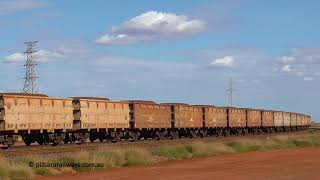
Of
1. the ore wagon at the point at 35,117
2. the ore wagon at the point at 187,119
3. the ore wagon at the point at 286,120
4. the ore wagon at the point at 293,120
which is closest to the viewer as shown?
the ore wagon at the point at 35,117

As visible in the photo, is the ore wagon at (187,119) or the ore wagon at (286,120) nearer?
the ore wagon at (187,119)

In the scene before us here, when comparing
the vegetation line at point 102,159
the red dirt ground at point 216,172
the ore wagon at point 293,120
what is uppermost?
the ore wagon at point 293,120

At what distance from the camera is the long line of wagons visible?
29.4 metres

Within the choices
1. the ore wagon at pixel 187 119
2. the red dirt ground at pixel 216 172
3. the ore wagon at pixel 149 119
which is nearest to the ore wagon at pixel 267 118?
the ore wagon at pixel 187 119

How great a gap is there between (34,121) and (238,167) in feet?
41.6

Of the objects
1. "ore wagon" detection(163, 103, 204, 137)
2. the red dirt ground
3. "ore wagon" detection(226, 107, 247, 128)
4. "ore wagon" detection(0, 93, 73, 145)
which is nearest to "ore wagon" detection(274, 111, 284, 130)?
"ore wagon" detection(226, 107, 247, 128)

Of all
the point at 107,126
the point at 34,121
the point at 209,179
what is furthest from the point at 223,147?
the point at 209,179

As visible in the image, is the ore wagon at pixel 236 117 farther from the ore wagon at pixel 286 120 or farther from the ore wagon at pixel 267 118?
the ore wagon at pixel 286 120

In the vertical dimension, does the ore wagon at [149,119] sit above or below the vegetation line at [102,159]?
above

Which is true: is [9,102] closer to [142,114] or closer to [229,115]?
[142,114]

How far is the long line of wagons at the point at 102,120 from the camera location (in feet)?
96.6

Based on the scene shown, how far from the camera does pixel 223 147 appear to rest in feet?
108

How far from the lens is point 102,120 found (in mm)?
37094

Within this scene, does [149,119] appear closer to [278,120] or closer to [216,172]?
[216,172]
